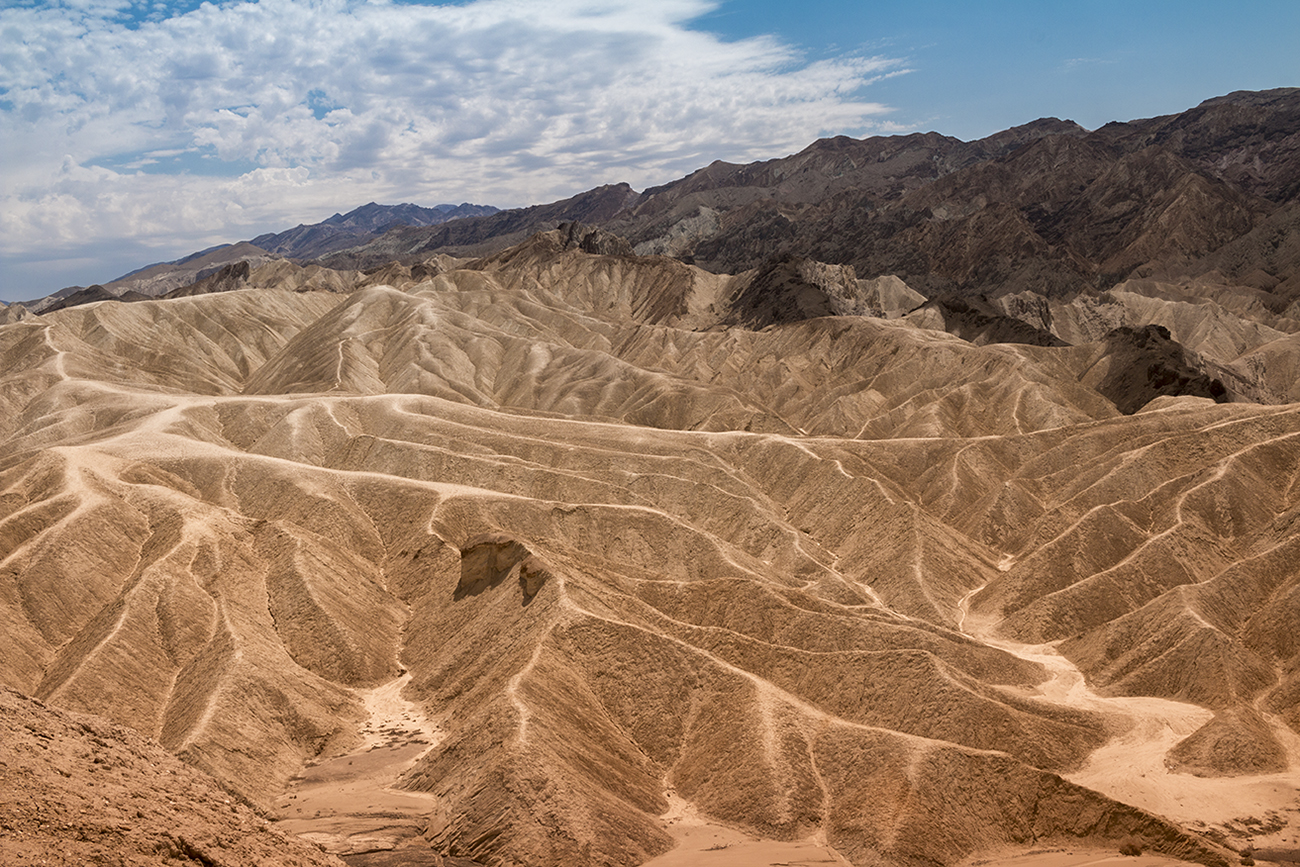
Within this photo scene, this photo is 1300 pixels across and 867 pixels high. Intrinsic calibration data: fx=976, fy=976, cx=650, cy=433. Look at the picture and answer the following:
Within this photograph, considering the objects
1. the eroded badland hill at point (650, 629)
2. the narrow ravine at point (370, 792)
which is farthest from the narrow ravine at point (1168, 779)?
the narrow ravine at point (370, 792)

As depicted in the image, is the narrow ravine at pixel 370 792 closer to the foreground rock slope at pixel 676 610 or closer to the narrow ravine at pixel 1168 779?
the foreground rock slope at pixel 676 610

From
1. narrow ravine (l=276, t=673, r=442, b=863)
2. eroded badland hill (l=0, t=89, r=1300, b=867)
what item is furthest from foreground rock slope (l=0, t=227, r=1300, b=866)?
narrow ravine (l=276, t=673, r=442, b=863)

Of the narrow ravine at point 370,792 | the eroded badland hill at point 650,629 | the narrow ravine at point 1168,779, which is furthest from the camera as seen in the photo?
the narrow ravine at point 1168,779

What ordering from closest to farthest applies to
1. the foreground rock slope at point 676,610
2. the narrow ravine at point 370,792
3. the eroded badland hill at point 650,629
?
the eroded badland hill at point 650,629 < the narrow ravine at point 370,792 < the foreground rock slope at point 676,610

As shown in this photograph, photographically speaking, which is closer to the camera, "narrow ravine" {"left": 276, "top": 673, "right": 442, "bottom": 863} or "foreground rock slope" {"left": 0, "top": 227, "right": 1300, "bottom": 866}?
"narrow ravine" {"left": 276, "top": 673, "right": 442, "bottom": 863}

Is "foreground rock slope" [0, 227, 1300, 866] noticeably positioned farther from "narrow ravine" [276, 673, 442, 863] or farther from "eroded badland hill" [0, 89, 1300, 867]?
"narrow ravine" [276, 673, 442, 863]

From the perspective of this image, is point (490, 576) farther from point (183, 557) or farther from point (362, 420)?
point (362, 420)
